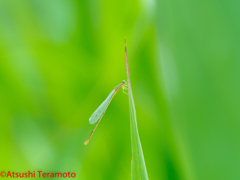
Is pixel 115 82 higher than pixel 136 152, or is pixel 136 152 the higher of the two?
pixel 115 82

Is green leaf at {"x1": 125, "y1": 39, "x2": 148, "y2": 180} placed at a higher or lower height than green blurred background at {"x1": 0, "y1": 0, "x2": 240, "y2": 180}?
lower

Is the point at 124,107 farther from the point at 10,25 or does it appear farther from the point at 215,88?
the point at 10,25

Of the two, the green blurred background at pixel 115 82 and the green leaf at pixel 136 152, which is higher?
the green blurred background at pixel 115 82

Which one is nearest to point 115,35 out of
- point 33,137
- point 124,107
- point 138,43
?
point 138,43

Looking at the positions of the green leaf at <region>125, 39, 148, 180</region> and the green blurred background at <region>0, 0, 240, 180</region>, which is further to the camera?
the green blurred background at <region>0, 0, 240, 180</region>

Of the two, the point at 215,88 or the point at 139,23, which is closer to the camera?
the point at 215,88

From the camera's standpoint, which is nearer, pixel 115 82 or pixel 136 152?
pixel 136 152

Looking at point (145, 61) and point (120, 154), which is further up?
point (145, 61)

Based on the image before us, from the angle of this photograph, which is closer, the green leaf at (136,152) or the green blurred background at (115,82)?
the green leaf at (136,152)
